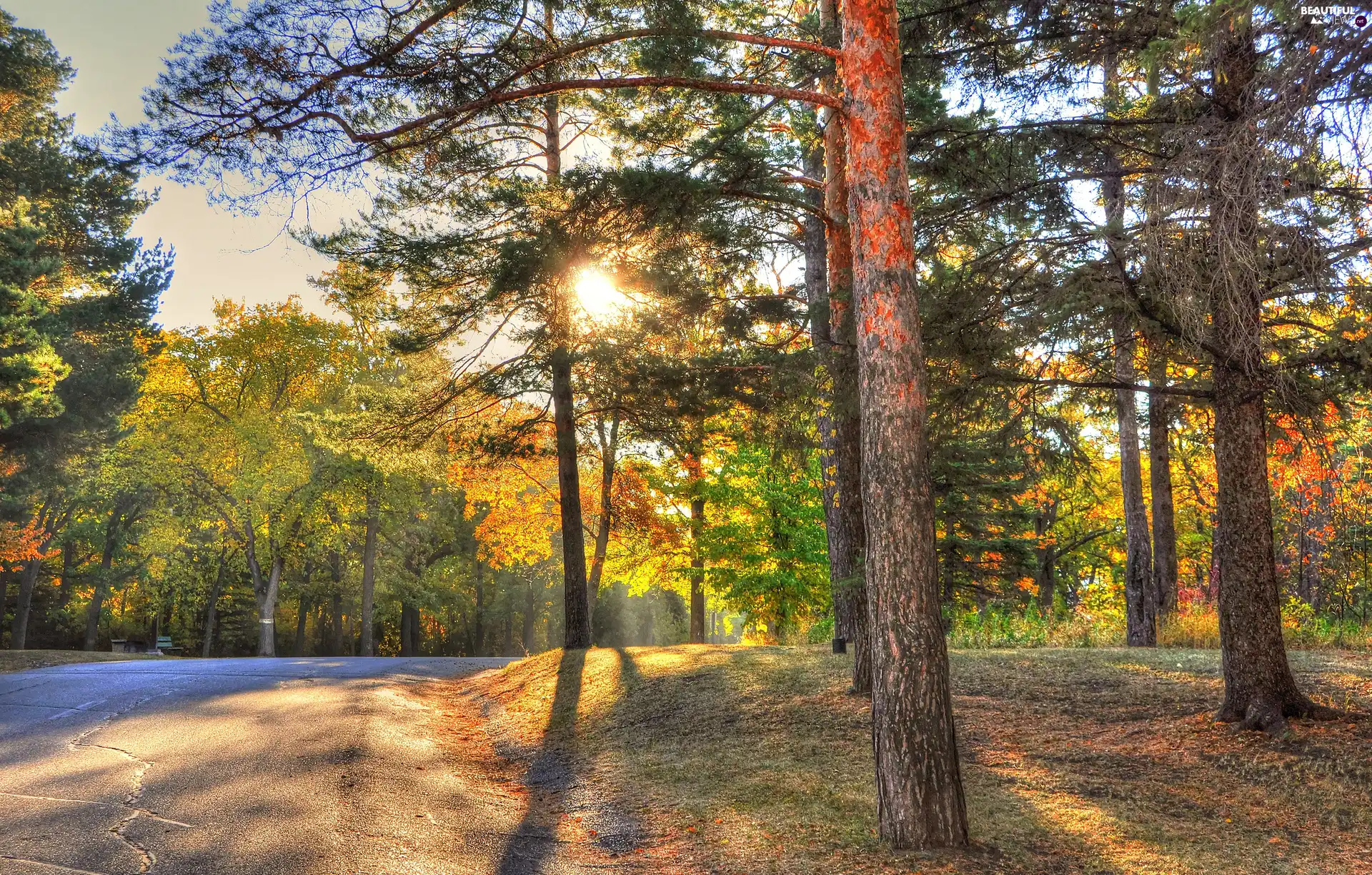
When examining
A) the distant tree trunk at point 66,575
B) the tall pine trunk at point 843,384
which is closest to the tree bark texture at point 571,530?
the tall pine trunk at point 843,384

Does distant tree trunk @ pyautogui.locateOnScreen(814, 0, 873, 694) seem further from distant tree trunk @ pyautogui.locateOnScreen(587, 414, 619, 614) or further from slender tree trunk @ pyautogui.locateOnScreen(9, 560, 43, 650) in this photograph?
slender tree trunk @ pyautogui.locateOnScreen(9, 560, 43, 650)

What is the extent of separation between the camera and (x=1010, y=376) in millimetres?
8594

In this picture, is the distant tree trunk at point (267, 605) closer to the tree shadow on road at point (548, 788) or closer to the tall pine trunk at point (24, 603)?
the tall pine trunk at point (24, 603)

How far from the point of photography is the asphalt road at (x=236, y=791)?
540 centimetres

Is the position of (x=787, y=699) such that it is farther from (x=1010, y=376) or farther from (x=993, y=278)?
(x=993, y=278)

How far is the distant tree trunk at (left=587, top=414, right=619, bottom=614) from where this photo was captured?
69.0ft

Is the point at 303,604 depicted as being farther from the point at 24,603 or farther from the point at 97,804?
the point at 97,804

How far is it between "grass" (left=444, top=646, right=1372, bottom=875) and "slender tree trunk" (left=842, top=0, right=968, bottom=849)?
38 cm

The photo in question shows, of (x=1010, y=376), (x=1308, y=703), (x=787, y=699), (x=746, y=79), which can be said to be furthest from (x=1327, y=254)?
(x=787, y=699)

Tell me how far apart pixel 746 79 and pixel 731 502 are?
14236mm

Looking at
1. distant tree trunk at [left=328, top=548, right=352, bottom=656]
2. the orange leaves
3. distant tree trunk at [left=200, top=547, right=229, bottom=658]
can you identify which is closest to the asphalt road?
the orange leaves

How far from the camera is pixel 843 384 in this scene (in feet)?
30.8

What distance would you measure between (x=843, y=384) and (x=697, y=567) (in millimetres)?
15697

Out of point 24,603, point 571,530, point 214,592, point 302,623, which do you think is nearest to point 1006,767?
point 571,530
